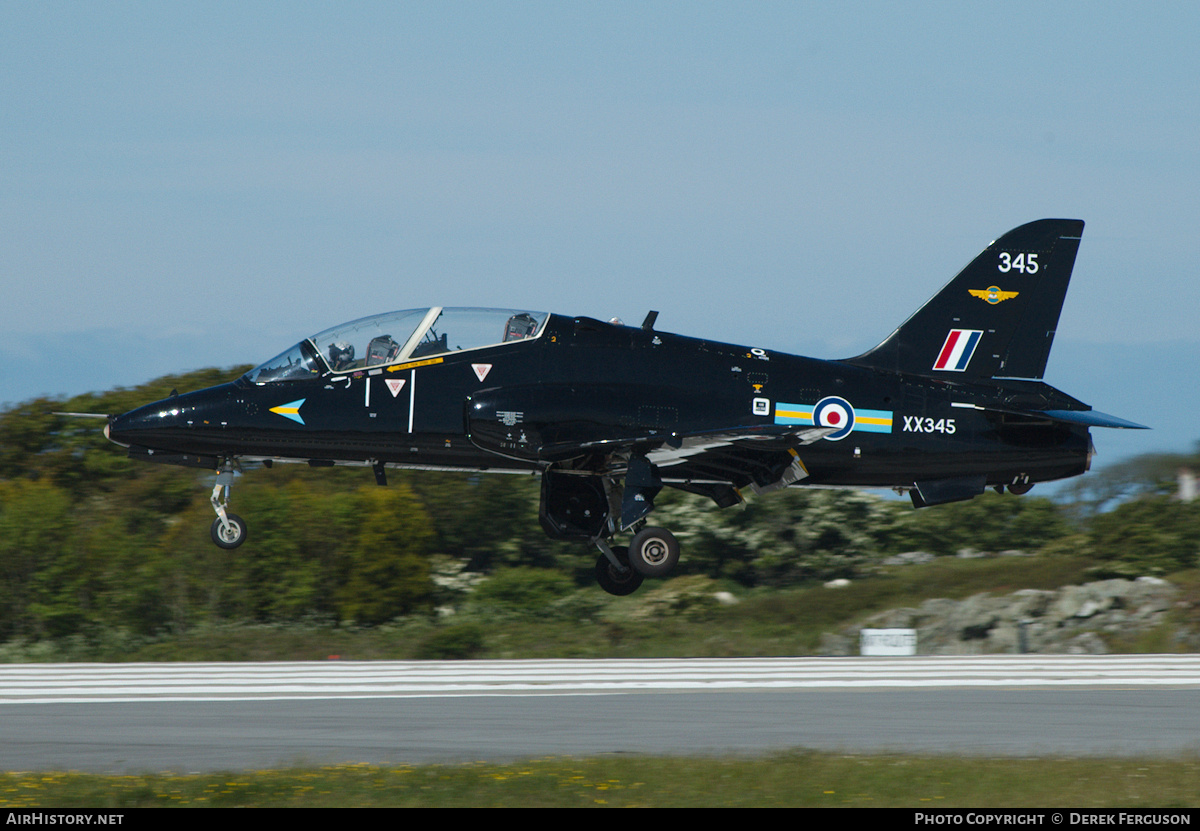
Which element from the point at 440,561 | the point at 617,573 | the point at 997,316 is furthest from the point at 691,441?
the point at 440,561

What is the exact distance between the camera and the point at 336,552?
33.8m

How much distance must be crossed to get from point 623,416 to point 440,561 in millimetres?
18495

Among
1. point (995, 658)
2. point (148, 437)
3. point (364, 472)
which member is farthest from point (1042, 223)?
point (364, 472)

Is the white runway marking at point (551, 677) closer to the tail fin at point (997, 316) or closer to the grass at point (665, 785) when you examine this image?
the tail fin at point (997, 316)

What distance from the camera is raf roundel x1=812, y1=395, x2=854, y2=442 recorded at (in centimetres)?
1906

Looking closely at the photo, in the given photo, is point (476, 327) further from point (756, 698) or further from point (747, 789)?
point (747, 789)

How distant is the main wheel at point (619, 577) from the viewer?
19922mm

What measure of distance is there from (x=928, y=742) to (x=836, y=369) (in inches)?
343

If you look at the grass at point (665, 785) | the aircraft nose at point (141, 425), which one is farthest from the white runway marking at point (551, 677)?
the grass at point (665, 785)

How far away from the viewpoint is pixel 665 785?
934 cm

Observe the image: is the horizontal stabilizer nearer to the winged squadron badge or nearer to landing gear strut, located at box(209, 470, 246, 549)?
the winged squadron badge

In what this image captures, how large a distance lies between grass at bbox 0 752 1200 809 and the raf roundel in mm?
9221

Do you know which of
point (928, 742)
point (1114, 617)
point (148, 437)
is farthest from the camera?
point (1114, 617)
